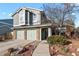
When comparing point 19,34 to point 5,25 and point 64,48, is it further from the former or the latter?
point 64,48

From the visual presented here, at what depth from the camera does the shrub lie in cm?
327

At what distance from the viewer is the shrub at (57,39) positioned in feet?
10.7

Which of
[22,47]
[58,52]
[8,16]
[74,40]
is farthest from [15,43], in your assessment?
[74,40]

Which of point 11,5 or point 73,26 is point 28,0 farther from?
point 73,26

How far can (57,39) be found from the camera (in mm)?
3275

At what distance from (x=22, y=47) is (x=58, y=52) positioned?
49 cm

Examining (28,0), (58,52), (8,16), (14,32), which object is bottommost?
(58,52)

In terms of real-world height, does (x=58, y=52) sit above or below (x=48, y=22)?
below

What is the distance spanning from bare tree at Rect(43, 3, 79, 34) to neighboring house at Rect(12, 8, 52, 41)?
0.08 meters

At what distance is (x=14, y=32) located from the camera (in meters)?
3.34

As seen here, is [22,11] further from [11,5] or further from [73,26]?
[73,26]

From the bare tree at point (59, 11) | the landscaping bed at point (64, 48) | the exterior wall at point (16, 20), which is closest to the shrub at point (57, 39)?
the landscaping bed at point (64, 48)

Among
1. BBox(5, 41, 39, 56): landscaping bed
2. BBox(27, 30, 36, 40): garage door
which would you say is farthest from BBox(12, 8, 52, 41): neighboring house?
BBox(5, 41, 39, 56): landscaping bed

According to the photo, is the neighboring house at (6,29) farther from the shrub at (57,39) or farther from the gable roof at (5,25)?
the shrub at (57,39)
